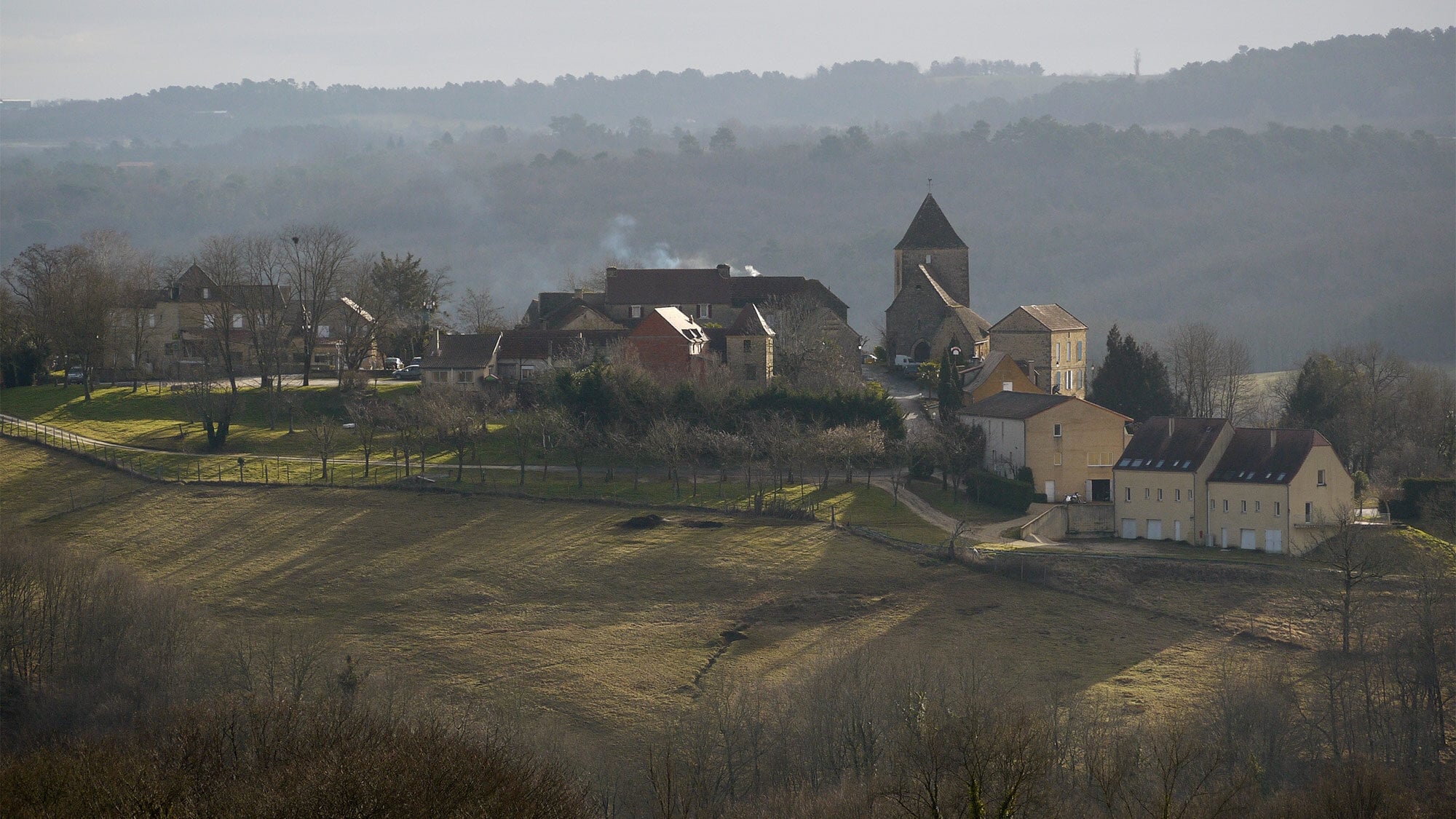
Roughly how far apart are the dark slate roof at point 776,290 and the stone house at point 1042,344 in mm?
10540

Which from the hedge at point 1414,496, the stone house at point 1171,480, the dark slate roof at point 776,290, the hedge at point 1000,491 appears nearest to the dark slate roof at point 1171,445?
the stone house at point 1171,480

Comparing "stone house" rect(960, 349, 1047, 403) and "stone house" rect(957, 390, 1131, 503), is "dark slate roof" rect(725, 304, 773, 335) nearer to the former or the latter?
"stone house" rect(960, 349, 1047, 403)

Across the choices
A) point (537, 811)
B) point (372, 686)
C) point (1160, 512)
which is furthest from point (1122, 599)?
point (537, 811)

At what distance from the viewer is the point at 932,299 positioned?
80.1 meters

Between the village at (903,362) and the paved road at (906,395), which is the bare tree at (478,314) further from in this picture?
the paved road at (906,395)

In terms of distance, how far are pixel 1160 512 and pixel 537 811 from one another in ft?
112

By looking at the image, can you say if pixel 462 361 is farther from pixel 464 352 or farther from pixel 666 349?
pixel 666 349

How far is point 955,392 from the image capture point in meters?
63.5

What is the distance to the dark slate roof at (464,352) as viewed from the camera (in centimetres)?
6894

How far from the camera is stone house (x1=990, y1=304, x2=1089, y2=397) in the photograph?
73438mm

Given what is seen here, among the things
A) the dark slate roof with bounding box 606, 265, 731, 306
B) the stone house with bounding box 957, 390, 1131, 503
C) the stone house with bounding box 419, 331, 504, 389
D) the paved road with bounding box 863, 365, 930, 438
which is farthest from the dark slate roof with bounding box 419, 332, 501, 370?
the stone house with bounding box 957, 390, 1131, 503

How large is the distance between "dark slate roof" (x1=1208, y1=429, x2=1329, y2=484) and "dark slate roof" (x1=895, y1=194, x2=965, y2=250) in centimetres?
3536

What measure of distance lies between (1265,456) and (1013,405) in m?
10.4

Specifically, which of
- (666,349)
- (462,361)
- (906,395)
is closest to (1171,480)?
(906,395)
